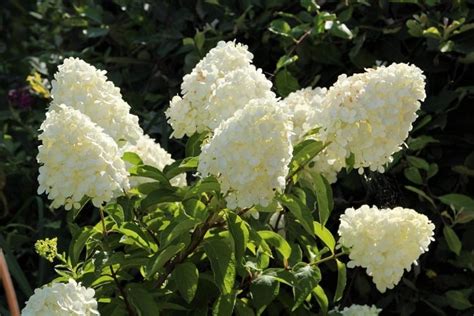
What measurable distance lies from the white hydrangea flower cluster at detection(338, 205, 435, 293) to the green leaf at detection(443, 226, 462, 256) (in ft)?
2.12

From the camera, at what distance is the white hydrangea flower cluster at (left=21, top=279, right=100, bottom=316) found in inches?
74.5

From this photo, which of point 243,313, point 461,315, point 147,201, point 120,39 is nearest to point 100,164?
point 147,201

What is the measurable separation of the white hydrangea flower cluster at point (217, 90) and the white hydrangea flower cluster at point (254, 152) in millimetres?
231

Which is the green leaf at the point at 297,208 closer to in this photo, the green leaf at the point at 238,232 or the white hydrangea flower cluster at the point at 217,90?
the green leaf at the point at 238,232

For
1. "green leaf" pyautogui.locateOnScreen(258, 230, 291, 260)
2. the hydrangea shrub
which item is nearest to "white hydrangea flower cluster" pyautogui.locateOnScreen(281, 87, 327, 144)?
the hydrangea shrub

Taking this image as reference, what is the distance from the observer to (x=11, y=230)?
3830mm

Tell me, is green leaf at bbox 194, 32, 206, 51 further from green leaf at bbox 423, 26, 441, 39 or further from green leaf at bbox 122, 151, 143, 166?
green leaf at bbox 122, 151, 143, 166

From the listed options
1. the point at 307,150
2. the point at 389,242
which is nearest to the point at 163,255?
the point at 307,150

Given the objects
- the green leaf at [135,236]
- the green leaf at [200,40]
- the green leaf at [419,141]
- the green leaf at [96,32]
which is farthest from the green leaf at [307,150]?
the green leaf at [96,32]

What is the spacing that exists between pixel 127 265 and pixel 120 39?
164 cm

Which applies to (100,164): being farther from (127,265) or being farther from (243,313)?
(243,313)

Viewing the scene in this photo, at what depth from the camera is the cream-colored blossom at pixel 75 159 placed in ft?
6.38

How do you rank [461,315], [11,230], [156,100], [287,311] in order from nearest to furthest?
[287,311], [461,315], [156,100], [11,230]

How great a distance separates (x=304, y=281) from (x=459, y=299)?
0.75 metres
